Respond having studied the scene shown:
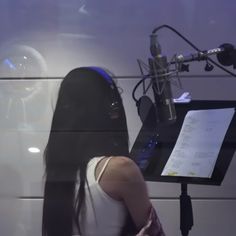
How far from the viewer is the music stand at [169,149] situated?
2.12 m

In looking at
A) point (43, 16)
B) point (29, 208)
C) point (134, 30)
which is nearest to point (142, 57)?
point (134, 30)

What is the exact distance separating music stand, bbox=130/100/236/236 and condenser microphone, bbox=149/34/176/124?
4cm

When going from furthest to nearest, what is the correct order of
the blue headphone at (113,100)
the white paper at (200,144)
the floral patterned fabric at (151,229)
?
the blue headphone at (113,100), the white paper at (200,144), the floral patterned fabric at (151,229)

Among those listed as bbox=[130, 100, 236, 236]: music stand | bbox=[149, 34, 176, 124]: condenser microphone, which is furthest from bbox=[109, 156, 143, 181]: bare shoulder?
bbox=[149, 34, 176, 124]: condenser microphone

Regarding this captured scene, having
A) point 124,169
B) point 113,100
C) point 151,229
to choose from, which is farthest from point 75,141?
point 151,229

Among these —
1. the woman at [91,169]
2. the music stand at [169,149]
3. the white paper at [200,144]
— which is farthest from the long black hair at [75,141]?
the white paper at [200,144]

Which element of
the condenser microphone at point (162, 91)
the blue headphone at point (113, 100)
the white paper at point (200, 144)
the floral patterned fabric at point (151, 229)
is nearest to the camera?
the floral patterned fabric at point (151, 229)

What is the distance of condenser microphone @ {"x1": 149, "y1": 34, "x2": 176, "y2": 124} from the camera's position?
2.21 meters

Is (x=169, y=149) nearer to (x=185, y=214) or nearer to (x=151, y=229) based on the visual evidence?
(x=185, y=214)

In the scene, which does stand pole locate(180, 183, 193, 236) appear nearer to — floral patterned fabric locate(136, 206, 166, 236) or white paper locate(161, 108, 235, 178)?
white paper locate(161, 108, 235, 178)

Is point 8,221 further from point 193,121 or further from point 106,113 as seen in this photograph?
point 193,121

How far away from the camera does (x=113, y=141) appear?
248cm

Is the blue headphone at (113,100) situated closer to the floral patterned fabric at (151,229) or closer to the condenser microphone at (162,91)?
the condenser microphone at (162,91)

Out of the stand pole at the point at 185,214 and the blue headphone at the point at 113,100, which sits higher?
Answer: the blue headphone at the point at 113,100
